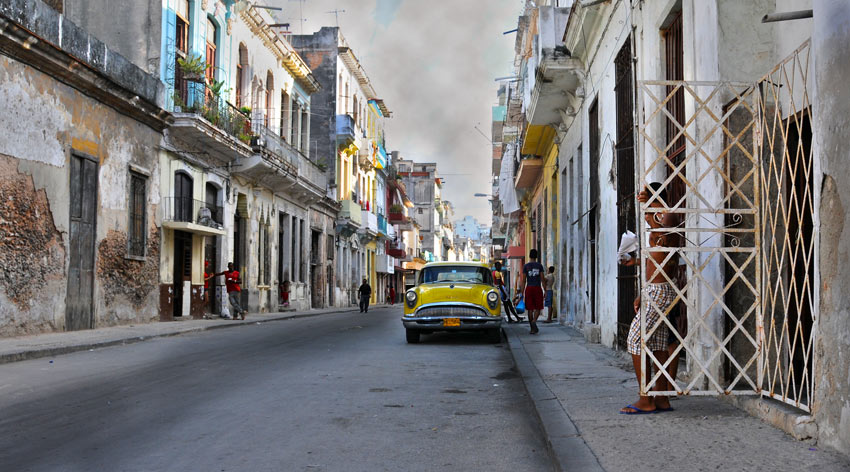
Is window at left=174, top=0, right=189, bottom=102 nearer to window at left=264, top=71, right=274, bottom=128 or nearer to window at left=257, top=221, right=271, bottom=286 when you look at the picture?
window at left=264, top=71, right=274, bottom=128

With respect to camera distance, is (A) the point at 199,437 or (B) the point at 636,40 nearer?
(A) the point at 199,437

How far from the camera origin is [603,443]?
185 inches

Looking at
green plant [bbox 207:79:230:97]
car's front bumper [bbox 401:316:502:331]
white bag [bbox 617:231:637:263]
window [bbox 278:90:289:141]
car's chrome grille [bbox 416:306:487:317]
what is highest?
window [bbox 278:90:289:141]

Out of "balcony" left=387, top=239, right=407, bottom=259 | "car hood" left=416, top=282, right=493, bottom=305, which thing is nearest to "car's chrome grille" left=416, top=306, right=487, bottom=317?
"car hood" left=416, top=282, right=493, bottom=305

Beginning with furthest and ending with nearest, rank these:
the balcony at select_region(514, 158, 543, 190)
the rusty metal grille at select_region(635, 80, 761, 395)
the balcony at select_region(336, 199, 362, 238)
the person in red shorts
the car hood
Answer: the balcony at select_region(336, 199, 362, 238) → the balcony at select_region(514, 158, 543, 190) → the person in red shorts → the car hood → the rusty metal grille at select_region(635, 80, 761, 395)

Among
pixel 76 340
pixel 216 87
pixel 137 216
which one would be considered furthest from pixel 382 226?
pixel 76 340

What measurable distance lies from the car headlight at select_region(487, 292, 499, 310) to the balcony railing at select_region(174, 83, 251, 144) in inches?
431

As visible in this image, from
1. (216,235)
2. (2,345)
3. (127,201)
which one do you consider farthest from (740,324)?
(216,235)

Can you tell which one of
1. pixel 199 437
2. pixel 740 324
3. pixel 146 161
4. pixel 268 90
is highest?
pixel 268 90

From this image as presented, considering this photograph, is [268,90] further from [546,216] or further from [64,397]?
[64,397]

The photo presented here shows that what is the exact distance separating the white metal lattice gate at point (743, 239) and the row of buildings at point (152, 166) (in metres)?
11.7

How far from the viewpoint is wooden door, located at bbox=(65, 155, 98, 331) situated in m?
15.6

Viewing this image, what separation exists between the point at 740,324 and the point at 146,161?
666 inches

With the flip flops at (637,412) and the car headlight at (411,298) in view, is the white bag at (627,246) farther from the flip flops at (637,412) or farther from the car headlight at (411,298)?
the car headlight at (411,298)
